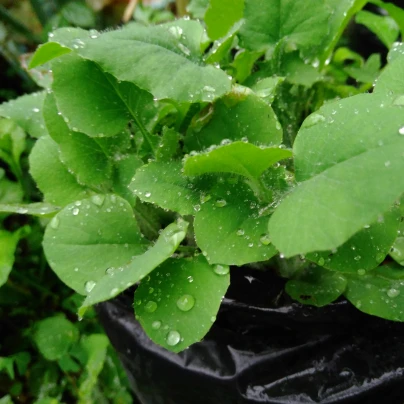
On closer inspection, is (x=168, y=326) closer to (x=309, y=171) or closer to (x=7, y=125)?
(x=309, y=171)

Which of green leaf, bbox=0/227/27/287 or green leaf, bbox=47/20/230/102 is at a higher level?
green leaf, bbox=47/20/230/102

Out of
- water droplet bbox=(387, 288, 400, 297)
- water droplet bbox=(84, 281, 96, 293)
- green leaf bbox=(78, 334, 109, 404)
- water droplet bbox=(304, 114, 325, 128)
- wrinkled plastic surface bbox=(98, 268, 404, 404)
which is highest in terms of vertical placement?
water droplet bbox=(304, 114, 325, 128)

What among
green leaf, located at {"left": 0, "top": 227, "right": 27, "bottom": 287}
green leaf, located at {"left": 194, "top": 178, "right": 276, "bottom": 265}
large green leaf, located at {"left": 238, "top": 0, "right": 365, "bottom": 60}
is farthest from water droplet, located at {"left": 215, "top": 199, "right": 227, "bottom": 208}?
green leaf, located at {"left": 0, "top": 227, "right": 27, "bottom": 287}

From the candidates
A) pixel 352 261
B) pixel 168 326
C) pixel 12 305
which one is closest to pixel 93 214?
pixel 168 326

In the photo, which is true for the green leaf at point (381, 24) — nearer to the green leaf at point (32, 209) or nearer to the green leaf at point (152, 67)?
the green leaf at point (152, 67)

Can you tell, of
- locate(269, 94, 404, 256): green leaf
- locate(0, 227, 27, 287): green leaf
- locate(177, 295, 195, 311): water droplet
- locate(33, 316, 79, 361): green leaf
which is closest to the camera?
locate(269, 94, 404, 256): green leaf

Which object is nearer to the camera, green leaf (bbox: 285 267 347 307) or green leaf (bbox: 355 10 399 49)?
green leaf (bbox: 285 267 347 307)

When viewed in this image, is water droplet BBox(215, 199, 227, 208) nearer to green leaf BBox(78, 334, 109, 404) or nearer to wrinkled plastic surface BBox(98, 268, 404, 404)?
wrinkled plastic surface BBox(98, 268, 404, 404)
